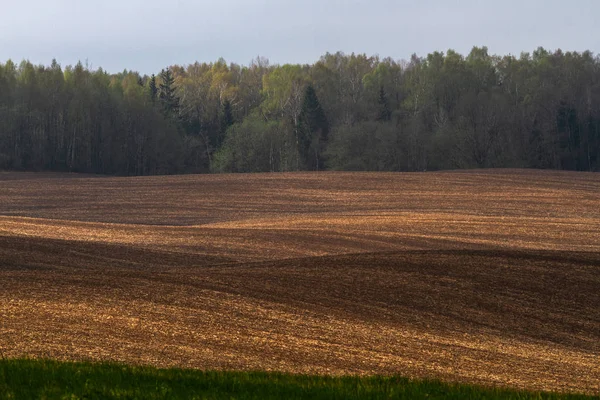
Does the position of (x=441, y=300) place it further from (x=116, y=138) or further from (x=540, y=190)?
(x=116, y=138)

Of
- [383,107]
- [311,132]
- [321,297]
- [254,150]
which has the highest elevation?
[383,107]

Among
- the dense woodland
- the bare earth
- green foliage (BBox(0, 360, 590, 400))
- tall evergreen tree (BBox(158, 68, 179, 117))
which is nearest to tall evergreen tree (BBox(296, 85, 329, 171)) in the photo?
the dense woodland

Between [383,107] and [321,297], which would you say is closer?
[321,297]

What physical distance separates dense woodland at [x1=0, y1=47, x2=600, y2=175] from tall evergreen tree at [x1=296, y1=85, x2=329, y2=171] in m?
0.13

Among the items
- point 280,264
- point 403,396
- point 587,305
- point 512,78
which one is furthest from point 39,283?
point 512,78

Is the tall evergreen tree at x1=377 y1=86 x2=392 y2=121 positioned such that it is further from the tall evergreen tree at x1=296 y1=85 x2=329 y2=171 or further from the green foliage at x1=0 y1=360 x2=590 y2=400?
the green foliage at x1=0 y1=360 x2=590 y2=400

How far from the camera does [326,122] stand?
9781 centimetres

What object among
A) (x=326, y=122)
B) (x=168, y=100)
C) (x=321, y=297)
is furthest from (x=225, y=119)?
(x=321, y=297)

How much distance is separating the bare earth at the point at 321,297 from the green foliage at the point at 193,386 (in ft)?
7.21

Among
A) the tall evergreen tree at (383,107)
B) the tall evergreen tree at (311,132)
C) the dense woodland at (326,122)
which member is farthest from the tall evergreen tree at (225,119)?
the tall evergreen tree at (383,107)

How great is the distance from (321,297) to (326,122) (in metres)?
81.5

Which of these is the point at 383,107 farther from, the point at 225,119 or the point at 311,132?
the point at 225,119

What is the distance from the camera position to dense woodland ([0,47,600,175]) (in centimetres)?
8550

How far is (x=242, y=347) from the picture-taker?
12703mm
